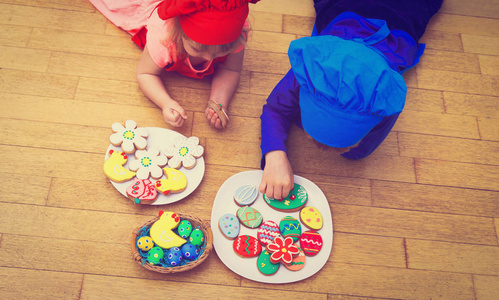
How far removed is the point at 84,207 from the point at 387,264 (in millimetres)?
845

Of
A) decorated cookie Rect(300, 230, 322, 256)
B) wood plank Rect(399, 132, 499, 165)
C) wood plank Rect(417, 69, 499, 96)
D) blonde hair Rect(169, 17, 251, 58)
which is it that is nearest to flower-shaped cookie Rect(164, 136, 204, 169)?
blonde hair Rect(169, 17, 251, 58)

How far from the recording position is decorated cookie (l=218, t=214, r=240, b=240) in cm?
99

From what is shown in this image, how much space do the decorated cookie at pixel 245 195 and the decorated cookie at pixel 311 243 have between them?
0.55ft

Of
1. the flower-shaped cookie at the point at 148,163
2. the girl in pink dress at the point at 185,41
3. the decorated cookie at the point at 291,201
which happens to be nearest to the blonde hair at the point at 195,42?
the girl in pink dress at the point at 185,41

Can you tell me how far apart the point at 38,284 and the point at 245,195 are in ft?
1.85

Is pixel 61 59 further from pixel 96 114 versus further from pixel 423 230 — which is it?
pixel 423 230

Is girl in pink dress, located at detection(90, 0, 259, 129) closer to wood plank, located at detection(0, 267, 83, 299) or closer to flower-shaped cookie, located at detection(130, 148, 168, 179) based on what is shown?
flower-shaped cookie, located at detection(130, 148, 168, 179)

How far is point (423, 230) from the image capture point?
3.62 ft

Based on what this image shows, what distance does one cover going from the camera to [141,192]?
3.26 ft

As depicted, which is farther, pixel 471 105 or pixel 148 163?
pixel 471 105

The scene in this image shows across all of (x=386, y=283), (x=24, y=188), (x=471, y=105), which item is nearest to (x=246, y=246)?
(x=386, y=283)

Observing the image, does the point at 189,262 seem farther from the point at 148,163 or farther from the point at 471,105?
the point at 471,105

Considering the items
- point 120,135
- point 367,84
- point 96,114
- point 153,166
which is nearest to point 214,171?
point 153,166

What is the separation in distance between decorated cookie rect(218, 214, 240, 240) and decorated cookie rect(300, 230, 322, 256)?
0.18 meters
